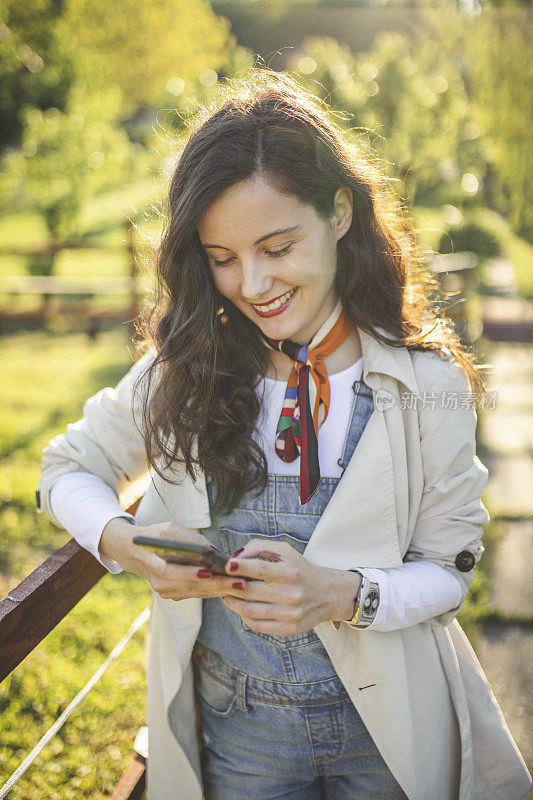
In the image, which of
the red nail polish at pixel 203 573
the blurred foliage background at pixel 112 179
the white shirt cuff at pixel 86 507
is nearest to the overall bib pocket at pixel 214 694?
the white shirt cuff at pixel 86 507

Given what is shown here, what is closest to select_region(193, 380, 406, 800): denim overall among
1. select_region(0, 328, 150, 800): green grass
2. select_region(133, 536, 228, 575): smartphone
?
select_region(133, 536, 228, 575): smartphone

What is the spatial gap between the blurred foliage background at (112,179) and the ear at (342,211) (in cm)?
30

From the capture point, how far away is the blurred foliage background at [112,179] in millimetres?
2899

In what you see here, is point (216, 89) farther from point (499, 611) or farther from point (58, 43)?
point (58, 43)

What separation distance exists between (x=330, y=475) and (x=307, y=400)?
0.64ft

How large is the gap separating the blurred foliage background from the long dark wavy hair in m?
0.22

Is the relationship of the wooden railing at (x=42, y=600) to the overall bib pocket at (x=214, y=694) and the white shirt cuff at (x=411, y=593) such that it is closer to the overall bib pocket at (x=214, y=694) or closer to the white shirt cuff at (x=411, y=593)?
the overall bib pocket at (x=214, y=694)

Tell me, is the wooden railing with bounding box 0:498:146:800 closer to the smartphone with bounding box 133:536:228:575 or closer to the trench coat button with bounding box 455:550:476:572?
the smartphone with bounding box 133:536:228:575

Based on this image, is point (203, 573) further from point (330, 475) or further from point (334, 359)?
point (334, 359)

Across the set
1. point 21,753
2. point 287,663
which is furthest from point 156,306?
point 21,753

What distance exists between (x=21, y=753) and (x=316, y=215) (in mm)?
2499

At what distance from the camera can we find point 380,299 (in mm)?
1729

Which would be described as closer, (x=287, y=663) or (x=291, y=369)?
(x=287, y=663)

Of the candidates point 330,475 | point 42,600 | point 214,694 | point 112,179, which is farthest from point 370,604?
point 112,179
